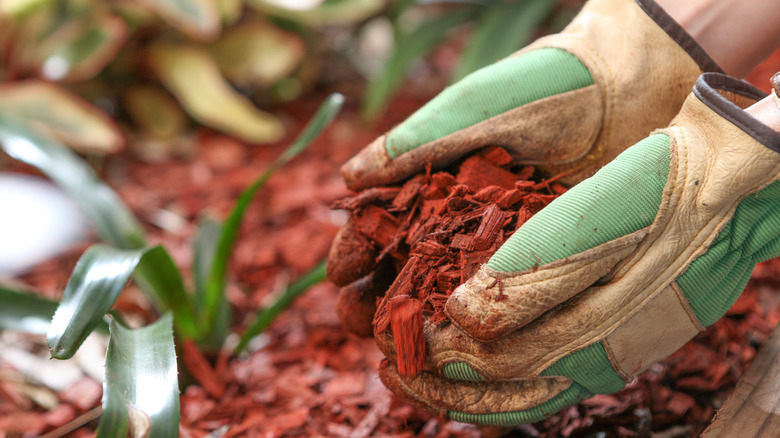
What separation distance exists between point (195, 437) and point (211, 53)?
85.2 inches

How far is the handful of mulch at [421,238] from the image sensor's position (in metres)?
0.92

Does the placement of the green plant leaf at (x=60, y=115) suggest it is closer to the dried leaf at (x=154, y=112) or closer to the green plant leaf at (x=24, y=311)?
the dried leaf at (x=154, y=112)

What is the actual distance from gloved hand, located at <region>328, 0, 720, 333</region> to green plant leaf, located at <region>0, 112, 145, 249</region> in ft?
2.17

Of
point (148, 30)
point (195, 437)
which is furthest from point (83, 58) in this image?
point (195, 437)

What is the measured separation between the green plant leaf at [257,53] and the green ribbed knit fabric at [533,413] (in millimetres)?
2198

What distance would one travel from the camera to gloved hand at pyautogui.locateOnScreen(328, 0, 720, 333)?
1084 millimetres

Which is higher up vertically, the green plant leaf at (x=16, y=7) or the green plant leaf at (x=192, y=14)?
the green plant leaf at (x=16, y=7)

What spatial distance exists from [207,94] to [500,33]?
4.40ft

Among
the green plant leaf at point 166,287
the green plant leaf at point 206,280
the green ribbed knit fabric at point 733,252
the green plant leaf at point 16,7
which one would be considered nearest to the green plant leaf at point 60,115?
the green plant leaf at point 16,7

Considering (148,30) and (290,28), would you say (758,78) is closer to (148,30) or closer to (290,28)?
(290,28)

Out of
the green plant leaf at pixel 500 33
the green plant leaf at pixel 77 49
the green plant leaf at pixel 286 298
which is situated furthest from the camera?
the green plant leaf at pixel 77 49

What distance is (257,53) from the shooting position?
280 centimetres

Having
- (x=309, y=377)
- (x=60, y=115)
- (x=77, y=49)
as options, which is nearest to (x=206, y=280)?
(x=309, y=377)

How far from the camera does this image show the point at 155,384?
2.89 ft
